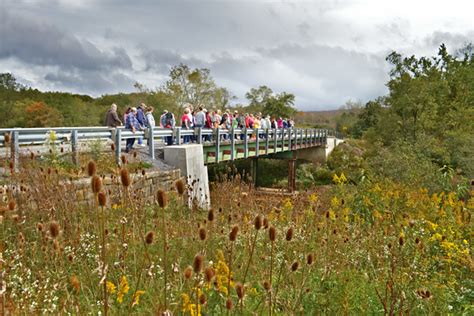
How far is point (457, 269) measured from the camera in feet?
16.0

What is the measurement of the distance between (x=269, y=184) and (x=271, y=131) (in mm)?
12884

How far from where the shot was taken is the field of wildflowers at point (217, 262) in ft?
9.57

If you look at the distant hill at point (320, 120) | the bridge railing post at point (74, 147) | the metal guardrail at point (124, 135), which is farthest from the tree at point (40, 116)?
the distant hill at point (320, 120)

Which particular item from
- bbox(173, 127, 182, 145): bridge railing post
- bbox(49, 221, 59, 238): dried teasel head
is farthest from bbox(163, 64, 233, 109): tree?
bbox(49, 221, 59, 238): dried teasel head

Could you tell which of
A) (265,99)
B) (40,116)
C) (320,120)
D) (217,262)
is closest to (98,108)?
(40,116)

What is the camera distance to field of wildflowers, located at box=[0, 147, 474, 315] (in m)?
2.92

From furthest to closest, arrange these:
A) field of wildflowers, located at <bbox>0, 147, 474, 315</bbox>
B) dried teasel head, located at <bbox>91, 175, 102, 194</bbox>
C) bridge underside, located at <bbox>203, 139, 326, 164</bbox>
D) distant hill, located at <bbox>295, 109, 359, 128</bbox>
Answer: distant hill, located at <bbox>295, 109, 359, 128</bbox>, bridge underside, located at <bbox>203, 139, 326, 164</bbox>, field of wildflowers, located at <bbox>0, 147, 474, 315</bbox>, dried teasel head, located at <bbox>91, 175, 102, 194</bbox>

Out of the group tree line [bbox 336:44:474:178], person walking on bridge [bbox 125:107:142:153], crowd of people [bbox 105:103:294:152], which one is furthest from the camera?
tree line [bbox 336:44:474:178]

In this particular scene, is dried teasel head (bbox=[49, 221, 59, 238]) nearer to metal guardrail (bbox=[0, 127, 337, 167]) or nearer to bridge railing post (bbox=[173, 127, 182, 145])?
metal guardrail (bbox=[0, 127, 337, 167])

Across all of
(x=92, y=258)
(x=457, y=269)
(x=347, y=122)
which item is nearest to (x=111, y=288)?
(x=92, y=258)

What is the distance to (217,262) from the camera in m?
4.02

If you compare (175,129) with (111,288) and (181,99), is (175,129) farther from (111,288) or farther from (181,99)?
(181,99)

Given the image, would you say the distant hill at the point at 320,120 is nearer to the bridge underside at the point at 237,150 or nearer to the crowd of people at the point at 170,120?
the bridge underside at the point at 237,150

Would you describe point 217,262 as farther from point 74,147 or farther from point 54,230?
point 74,147
